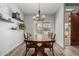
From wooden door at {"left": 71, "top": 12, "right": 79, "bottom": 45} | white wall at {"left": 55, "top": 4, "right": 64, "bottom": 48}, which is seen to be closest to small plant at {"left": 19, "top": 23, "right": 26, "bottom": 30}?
white wall at {"left": 55, "top": 4, "right": 64, "bottom": 48}

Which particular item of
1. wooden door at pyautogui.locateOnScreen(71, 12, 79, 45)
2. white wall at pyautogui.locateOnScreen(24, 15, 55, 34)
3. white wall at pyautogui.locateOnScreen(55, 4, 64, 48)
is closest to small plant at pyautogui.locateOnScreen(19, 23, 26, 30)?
white wall at pyautogui.locateOnScreen(24, 15, 55, 34)

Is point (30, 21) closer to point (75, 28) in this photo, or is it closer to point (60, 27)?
point (60, 27)

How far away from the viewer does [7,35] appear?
13.9ft

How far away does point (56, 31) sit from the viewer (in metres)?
4.46

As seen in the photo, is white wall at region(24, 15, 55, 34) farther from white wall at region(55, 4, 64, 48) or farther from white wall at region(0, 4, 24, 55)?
white wall at region(0, 4, 24, 55)

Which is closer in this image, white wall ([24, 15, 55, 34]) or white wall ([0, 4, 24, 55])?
white wall ([0, 4, 24, 55])

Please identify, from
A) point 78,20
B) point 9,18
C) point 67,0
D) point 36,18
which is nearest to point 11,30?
point 9,18

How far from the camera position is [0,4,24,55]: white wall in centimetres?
381

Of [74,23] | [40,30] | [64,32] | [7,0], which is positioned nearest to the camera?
[7,0]

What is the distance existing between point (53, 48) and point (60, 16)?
1.07 meters

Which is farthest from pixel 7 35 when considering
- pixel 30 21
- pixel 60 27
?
pixel 60 27

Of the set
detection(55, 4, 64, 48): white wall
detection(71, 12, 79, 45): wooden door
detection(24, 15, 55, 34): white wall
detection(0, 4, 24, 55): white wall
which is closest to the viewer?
detection(0, 4, 24, 55): white wall

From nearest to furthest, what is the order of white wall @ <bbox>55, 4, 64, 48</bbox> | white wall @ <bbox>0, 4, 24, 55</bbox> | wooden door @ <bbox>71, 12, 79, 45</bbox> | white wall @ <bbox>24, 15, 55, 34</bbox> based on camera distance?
1. white wall @ <bbox>0, 4, 24, 55</bbox>
2. white wall @ <bbox>24, 15, 55, 34</bbox>
3. white wall @ <bbox>55, 4, 64, 48</bbox>
4. wooden door @ <bbox>71, 12, 79, 45</bbox>

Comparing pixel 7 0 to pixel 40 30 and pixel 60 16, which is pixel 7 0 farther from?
pixel 60 16
